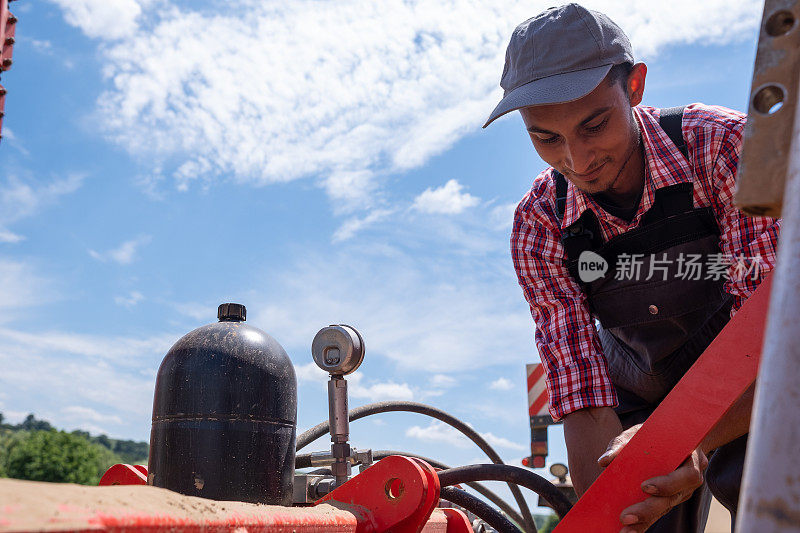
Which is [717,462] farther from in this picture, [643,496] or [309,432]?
[309,432]

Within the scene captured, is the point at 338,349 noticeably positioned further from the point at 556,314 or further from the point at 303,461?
the point at 556,314

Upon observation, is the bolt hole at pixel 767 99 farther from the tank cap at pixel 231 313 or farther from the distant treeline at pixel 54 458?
the distant treeline at pixel 54 458

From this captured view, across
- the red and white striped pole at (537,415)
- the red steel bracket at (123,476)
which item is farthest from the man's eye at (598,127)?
the red and white striped pole at (537,415)

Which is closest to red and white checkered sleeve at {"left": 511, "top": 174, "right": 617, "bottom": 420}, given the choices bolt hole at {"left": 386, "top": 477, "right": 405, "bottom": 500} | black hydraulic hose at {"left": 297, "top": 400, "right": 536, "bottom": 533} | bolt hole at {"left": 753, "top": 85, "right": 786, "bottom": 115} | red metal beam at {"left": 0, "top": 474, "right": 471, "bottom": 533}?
black hydraulic hose at {"left": 297, "top": 400, "right": 536, "bottom": 533}

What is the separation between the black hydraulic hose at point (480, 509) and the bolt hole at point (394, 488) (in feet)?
2.50

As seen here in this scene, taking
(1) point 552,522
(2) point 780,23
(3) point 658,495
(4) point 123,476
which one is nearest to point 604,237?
(3) point 658,495

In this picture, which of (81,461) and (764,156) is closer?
(764,156)

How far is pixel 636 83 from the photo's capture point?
2186 millimetres

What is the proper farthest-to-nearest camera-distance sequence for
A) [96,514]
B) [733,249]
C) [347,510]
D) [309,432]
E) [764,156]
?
[309,432], [733,249], [347,510], [96,514], [764,156]

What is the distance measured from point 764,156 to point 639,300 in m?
Result: 1.84

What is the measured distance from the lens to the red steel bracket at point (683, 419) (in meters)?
1.12

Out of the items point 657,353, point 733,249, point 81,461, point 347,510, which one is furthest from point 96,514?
point 81,461

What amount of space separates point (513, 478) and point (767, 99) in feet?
5.55

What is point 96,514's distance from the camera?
70 cm
